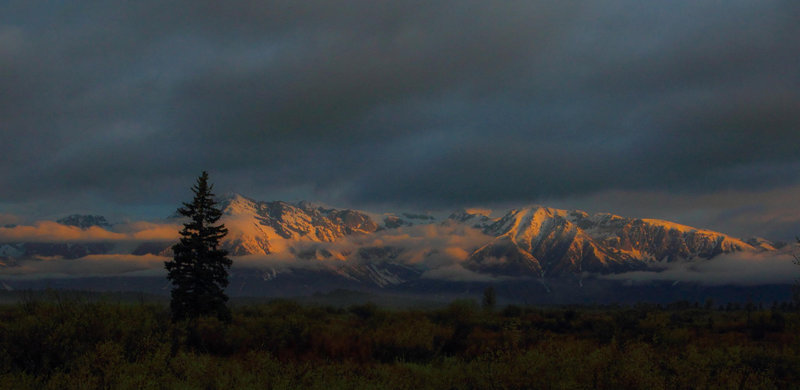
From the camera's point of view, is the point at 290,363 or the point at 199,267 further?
the point at 199,267

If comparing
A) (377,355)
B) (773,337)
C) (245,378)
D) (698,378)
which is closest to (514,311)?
(773,337)

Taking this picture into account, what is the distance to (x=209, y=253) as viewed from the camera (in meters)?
46.4

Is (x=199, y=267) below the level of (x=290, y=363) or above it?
above

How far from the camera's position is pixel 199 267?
4566cm

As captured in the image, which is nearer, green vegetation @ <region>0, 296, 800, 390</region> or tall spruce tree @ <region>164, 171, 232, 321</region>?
green vegetation @ <region>0, 296, 800, 390</region>

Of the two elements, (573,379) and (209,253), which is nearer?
(573,379)

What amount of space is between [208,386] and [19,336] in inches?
323

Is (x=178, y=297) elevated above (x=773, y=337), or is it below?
above

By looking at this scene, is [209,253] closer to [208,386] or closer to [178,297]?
[178,297]

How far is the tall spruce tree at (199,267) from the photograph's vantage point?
1729 inches

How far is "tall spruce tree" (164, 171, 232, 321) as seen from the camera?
43.9m

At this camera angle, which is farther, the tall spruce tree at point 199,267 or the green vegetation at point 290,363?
the tall spruce tree at point 199,267

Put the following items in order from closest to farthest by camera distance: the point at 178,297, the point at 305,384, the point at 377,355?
the point at 305,384, the point at 377,355, the point at 178,297

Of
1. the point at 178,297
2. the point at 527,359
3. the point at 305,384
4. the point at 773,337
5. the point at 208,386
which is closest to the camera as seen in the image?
the point at 208,386
